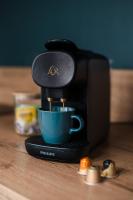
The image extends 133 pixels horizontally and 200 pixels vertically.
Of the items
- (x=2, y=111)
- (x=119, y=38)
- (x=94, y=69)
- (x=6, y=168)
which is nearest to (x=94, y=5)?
(x=119, y=38)

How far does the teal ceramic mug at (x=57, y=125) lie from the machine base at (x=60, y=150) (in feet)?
0.06

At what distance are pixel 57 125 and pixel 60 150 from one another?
0.06m

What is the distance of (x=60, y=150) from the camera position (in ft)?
2.60

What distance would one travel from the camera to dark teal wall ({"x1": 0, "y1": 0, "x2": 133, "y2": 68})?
1.29m

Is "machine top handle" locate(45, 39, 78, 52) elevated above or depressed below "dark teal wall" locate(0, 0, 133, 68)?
below

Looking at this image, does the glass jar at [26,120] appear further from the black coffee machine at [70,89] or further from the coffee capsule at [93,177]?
A: the coffee capsule at [93,177]

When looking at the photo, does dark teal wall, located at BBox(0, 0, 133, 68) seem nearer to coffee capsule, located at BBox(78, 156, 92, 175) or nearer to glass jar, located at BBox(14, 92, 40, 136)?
glass jar, located at BBox(14, 92, 40, 136)

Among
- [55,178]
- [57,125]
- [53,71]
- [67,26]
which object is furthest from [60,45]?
[67,26]

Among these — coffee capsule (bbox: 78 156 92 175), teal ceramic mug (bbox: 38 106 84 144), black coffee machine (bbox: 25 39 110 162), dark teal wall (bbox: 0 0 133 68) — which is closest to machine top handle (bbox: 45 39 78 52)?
black coffee machine (bbox: 25 39 110 162)

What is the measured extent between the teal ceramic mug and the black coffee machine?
0.02m

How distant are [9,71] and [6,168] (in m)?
0.94

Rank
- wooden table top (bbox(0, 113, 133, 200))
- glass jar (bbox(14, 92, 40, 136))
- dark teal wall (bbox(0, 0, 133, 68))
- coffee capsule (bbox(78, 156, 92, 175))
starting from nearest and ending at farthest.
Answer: wooden table top (bbox(0, 113, 133, 200)), coffee capsule (bbox(78, 156, 92, 175)), glass jar (bbox(14, 92, 40, 136)), dark teal wall (bbox(0, 0, 133, 68))

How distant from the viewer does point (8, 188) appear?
2.13ft

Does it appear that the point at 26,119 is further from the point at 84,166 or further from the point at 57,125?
the point at 84,166
